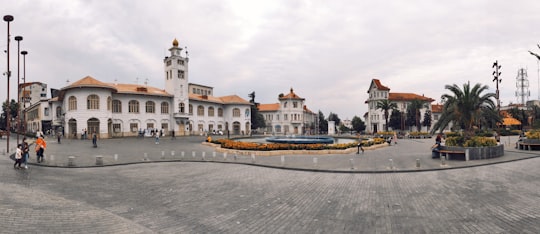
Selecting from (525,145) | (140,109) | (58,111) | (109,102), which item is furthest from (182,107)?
(525,145)

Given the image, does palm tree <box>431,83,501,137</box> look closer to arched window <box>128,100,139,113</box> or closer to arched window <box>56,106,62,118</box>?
arched window <box>128,100,139,113</box>

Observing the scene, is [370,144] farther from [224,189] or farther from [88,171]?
[88,171]

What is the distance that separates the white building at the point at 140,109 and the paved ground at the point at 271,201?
3086 cm

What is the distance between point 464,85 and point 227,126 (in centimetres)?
4964

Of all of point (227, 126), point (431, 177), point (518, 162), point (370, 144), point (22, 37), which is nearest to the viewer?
point (431, 177)

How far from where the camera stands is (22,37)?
24.5 meters

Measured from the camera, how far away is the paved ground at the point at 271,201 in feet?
21.8

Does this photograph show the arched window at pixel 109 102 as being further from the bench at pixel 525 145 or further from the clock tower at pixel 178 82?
the bench at pixel 525 145

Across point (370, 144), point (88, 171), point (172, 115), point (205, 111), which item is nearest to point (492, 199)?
point (88, 171)

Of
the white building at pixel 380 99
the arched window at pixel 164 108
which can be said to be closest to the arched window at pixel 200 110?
the arched window at pixel 164 108

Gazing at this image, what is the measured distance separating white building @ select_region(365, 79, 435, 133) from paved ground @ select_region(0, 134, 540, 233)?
57.2 m

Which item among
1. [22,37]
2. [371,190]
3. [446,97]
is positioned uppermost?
[22,37]

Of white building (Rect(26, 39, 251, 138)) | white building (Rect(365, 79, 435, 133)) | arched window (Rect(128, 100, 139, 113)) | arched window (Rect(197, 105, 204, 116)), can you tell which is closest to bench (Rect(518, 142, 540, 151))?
white building (Rect(26, 39, 251, 138))

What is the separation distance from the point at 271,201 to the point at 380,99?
64783 millimetres
